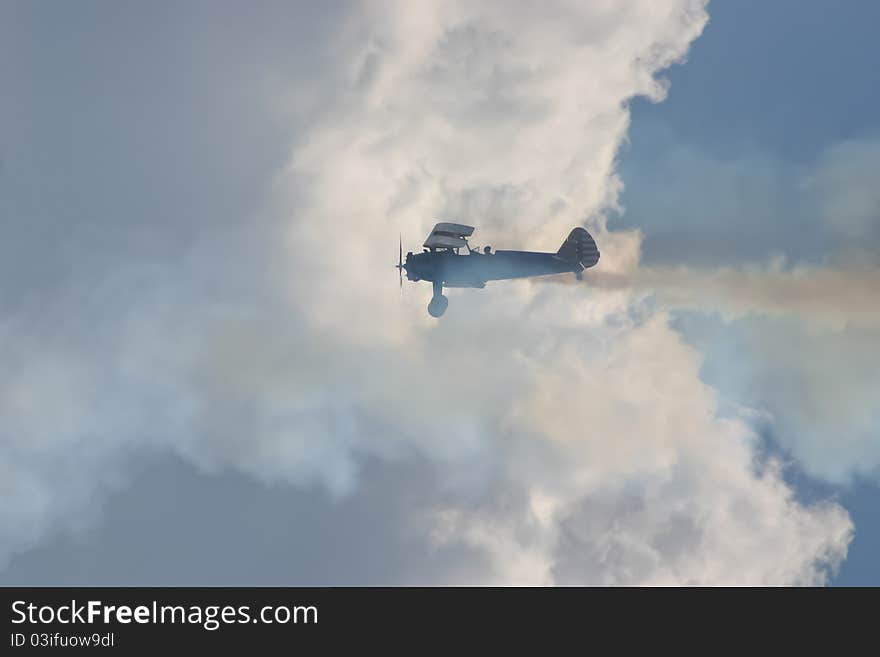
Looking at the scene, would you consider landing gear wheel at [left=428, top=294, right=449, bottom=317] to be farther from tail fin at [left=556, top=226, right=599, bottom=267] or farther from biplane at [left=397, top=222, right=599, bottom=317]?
tail fin at [left=556, top=226, right=599, bottom=267]

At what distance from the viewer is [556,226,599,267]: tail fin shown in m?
97.2

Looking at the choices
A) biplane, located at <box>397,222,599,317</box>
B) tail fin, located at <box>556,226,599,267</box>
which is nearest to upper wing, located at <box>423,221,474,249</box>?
biplane, located at <box>397,222,599,317</box>

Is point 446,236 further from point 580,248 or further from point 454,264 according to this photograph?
point 580,248

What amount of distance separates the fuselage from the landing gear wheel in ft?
4.73

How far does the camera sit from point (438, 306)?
295 ft

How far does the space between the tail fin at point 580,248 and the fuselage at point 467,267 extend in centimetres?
590
